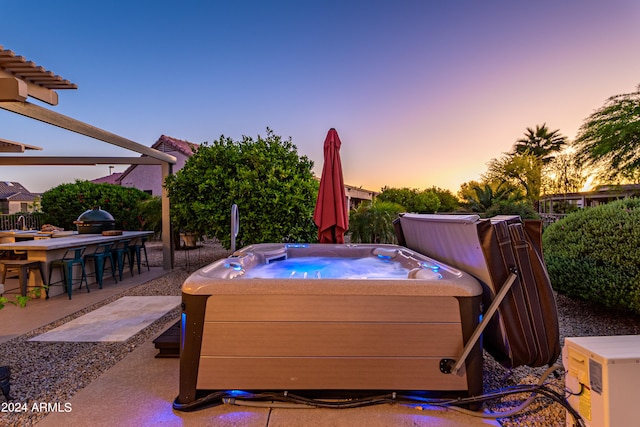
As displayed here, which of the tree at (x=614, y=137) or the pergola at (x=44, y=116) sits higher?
the tree at (x=614, y=137)

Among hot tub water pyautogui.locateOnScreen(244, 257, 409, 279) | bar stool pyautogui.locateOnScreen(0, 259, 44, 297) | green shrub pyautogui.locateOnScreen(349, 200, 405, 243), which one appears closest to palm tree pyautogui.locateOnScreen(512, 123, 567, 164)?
green shrub pyautogui.locateOnScreen(349, 200, 405, 243)

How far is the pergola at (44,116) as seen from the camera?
2.84m

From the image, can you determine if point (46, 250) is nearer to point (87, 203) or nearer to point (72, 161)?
point (72, 161)

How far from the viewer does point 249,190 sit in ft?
18.8

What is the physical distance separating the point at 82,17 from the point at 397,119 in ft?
24.3

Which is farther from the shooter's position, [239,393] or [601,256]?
[601,256]

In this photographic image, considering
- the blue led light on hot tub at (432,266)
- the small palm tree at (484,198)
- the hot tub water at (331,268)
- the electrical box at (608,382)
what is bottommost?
the electrical box at (608,382)

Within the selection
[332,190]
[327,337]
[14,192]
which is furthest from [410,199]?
[14,192]

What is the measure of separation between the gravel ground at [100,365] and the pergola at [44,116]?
7.32ft

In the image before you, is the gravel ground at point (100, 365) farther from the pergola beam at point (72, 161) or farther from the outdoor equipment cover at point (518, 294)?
the pergola beam at point (72, 161)

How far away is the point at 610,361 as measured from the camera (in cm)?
138

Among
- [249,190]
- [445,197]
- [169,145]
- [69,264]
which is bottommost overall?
[69,264]

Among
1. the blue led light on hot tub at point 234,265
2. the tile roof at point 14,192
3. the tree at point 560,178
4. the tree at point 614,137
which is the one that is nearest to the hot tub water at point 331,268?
the blue led light on hot tub at point 234,265

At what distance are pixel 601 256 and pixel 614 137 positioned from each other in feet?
26.8
